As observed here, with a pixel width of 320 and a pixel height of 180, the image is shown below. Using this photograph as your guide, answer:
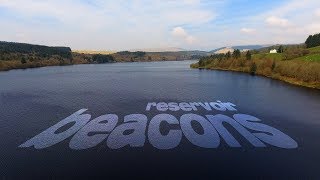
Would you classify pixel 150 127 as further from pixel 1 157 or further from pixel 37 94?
pixel 37 94

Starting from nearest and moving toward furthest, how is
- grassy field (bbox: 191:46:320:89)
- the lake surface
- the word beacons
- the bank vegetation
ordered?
the lake surface, the word beacons, grassy field (bbox: 191:46:320:89), the bank vegetation

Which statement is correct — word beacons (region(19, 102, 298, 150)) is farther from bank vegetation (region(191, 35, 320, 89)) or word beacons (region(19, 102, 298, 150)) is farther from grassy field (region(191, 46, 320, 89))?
bank vegetation (region(191, 35, 320, 89))

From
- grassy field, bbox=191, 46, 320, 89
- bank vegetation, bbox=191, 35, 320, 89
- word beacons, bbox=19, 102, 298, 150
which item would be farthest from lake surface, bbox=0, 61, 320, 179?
bank vegetation, bbox=191, 35, 320, 89

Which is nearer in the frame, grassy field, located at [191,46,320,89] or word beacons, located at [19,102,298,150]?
word beacons, located at [19,102,298,150]

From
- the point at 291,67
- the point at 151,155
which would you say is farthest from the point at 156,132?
the point at 291,67

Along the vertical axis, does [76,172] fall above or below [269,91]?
above

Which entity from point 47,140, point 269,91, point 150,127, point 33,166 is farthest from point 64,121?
point 269,91

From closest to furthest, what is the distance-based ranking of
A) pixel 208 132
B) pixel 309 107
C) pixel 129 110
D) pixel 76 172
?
pixel 76 172 < pixel 208 132 < pixel 129 110 < pixel 309 107

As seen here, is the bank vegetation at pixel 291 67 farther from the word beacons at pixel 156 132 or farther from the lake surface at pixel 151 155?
the word beacons at pixel 156 132

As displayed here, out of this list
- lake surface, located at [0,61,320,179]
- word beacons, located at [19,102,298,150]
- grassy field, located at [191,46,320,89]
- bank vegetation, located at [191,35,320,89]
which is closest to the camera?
lake surface, located at [0,61,320,179]
